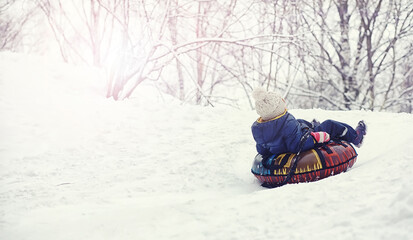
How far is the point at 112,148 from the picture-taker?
431cm

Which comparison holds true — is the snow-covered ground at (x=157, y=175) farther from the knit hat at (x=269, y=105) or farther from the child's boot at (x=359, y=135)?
the knit hat at (x=269, y=105)

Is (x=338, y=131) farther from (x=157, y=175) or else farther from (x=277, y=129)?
(x=157, y=175)

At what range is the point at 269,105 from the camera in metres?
3.31

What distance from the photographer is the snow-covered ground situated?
190cm

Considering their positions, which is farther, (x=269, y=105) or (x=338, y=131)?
(x=338, y=131)

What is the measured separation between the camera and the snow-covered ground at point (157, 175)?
6.23ft

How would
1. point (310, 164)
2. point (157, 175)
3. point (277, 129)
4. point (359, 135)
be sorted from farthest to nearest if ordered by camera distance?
point (359, 135) → point (157, 175) → point (277, 129) → point (310, 164)

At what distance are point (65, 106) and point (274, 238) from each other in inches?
176

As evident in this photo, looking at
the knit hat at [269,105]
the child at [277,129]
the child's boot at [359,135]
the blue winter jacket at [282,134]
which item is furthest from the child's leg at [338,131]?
the knit hat at [269,105]

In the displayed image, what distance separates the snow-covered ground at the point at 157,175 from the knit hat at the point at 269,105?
0.78 m

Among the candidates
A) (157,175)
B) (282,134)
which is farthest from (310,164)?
(157,175)

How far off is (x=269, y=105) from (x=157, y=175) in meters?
1.40

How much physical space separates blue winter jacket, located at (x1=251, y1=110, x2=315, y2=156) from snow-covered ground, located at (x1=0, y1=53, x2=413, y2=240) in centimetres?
51

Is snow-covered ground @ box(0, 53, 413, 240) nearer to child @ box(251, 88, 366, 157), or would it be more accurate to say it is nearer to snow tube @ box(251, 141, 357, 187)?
snow tube @ box(251, 141, 357, 187)
